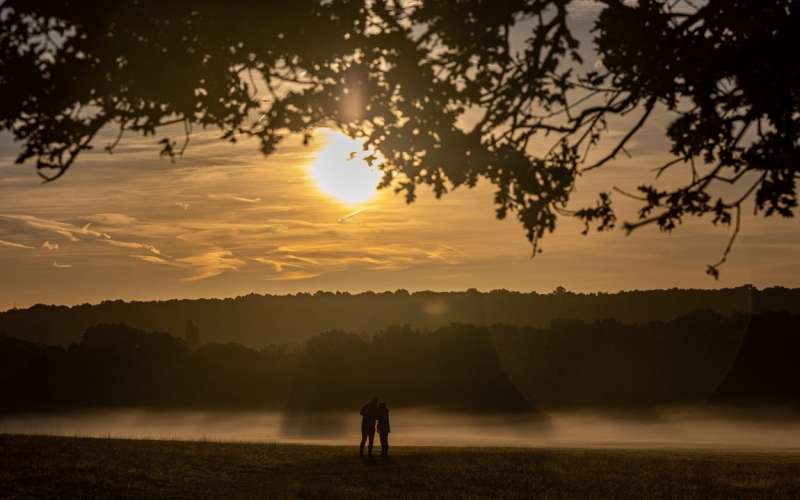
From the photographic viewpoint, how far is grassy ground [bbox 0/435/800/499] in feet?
85.6

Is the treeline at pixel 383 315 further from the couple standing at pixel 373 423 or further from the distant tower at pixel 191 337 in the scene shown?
the couple standing at pixel 373 423

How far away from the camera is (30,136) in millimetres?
13617

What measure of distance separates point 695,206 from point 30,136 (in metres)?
9.93

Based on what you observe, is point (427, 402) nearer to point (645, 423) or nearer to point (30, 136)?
point (645, 423)

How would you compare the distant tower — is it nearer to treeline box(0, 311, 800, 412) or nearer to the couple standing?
treeline box(0, 311, 800, 412)

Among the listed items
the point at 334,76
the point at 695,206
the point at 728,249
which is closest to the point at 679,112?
the point at 695,206

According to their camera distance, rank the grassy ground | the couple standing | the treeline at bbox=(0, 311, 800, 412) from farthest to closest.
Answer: the treeline at bbox=(0, 311, 800, 412)
the couple standing
the grassy ground

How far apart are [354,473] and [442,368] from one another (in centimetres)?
9729

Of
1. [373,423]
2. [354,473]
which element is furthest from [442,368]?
[354,473]

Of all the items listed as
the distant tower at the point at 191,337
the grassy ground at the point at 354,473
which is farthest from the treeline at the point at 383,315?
the grassy ground at the point at 354,473

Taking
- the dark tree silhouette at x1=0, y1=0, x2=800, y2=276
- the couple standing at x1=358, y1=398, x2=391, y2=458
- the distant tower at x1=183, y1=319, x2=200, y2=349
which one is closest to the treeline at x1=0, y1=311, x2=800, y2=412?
the distant tower at x1=183, y1=319, x2=200, y2=349

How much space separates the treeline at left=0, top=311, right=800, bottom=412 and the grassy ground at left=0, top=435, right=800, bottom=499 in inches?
3446

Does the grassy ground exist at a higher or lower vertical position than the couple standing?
lower

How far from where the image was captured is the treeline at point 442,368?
4872 inches
